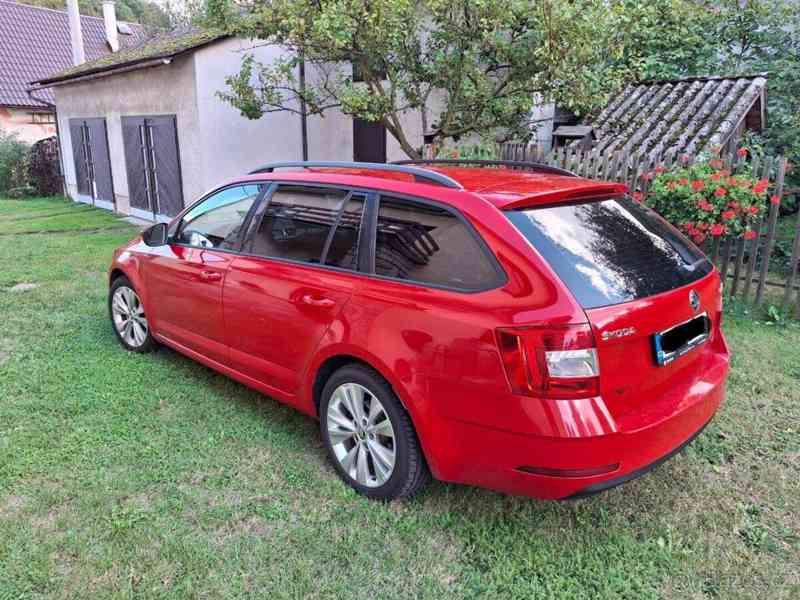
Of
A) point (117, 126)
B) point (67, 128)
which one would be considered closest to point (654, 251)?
point (117, 126)

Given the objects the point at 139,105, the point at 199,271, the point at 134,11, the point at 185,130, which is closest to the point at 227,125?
the point at 185,130

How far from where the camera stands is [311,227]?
3318mm

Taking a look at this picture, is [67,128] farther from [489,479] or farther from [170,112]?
[489,479]

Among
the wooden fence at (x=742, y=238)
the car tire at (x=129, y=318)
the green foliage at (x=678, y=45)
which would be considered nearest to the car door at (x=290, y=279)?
the car tire at (x=129, y=318)

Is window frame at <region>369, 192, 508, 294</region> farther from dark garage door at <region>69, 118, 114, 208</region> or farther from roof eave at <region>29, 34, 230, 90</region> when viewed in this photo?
dark garage door at <region>69, 118, 114, 208</region>

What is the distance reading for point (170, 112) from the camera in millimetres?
10812

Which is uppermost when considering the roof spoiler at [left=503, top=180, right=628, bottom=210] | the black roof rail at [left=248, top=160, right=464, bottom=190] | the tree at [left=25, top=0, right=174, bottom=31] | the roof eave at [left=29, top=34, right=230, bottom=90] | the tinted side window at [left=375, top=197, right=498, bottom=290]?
the tree at [left=25, top=0, right=174, bottom=31]

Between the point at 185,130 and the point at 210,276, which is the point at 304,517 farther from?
the point at 185,130

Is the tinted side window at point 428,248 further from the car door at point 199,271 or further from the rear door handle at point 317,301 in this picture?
the car door at point 199,271

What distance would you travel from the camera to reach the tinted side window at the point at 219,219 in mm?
3791

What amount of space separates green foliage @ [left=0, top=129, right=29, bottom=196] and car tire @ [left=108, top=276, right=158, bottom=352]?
53.7 feet

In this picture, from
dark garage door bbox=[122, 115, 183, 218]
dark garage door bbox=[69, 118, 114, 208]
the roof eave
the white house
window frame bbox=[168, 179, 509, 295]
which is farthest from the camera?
dark garage door bbox=[69, 118, 114, 208]

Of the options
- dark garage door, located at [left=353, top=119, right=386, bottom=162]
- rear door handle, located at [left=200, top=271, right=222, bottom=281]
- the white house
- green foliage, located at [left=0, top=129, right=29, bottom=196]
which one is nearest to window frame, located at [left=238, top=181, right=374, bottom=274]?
rear door handle, located at [left=200, top=271, right=222, bottom=281]

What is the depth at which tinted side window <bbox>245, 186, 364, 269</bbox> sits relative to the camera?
10.2ft
